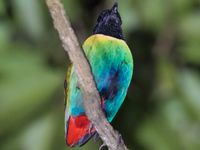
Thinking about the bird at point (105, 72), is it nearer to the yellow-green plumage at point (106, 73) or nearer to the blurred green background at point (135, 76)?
the yellow-green plumage at point (106, 73)

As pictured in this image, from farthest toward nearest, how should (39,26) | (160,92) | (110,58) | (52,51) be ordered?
(160,92)
(52,51)
(39,26)
(110,58)

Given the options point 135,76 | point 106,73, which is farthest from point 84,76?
point 135,76

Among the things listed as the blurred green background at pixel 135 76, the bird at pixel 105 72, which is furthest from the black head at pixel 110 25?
the blurred green background at pixel 135 76

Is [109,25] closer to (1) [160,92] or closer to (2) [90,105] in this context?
(2) [90,105]

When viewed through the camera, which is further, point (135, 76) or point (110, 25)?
point (135, 76)

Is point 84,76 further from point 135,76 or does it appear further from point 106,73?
point 135,76

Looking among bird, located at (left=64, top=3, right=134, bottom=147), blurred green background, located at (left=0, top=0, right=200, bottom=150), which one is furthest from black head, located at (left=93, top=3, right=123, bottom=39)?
blurred green background, located at (left=0, top=0, right=200, bottom=150)

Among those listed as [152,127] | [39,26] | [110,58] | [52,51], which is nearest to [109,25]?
[110,58]
